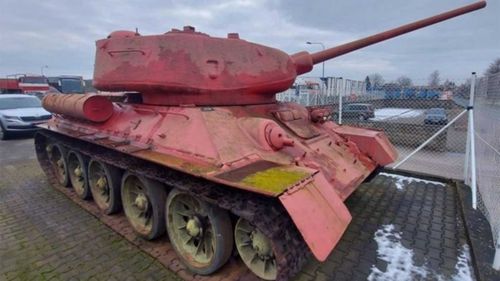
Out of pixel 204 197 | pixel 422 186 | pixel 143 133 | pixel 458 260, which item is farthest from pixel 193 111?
pixel 422 186

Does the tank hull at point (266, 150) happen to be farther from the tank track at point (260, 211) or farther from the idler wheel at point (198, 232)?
the idler wheel at point (198, 232)

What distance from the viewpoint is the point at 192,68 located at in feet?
13.2

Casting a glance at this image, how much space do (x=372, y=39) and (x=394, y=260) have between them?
3244 millimetres

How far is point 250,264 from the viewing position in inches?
130

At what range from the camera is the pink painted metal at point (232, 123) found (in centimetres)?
280

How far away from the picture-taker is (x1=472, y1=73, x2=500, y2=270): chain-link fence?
431cm

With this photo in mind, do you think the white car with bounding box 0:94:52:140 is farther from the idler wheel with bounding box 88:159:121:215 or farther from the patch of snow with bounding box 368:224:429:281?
the patch of snow with bounding box 368:224:429:281

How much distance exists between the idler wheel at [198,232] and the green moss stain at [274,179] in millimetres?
712

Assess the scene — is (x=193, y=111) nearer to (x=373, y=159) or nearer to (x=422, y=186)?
(x=373, y=159)

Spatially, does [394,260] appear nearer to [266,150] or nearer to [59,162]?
[266,150]

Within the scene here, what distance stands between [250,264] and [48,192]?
15.5 ft

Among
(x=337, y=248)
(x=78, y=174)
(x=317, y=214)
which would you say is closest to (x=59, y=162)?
(x=78, y=174)

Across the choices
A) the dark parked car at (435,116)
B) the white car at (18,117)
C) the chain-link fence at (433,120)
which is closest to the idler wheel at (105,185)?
the chain-link fence at (433,120)

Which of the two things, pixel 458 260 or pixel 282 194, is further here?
pixel 458 260
